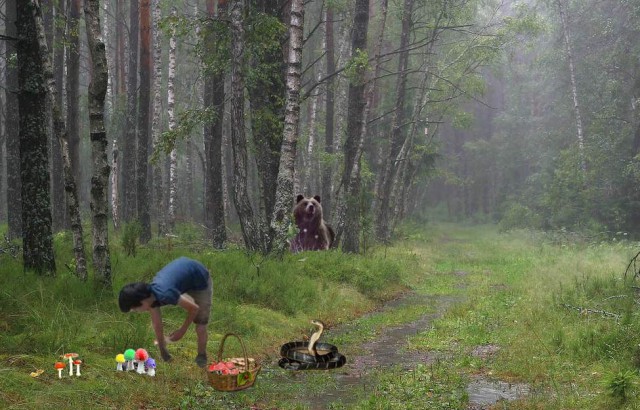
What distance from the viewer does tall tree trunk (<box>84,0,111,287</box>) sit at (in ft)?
29.7

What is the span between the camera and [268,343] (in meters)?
10.2

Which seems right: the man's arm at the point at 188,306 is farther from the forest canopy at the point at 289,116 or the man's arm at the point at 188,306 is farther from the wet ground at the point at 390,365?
the forest canopy at the point at 289,116

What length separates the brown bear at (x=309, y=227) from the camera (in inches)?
733

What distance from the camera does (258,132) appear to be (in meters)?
17.0

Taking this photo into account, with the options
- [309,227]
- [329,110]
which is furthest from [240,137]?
[329,110]

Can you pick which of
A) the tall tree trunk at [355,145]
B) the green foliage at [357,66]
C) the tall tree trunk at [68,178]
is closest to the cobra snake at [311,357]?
the tall tree trunk at [68,178]

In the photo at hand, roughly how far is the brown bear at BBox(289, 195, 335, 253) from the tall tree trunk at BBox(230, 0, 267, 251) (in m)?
3.10

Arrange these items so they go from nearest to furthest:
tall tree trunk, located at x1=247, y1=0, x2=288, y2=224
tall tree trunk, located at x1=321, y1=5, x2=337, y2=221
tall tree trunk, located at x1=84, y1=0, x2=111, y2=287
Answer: tall tree trunk, located at x1=84, y1=0, x2=111, y2=287 < tall tree trunk, located at x1=247, y1=0, x2=288, y2=224 < tall tree trunk, located at x1=321, y1=5, x2=337, y2=221

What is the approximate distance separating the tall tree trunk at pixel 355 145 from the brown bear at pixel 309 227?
5.06 feet

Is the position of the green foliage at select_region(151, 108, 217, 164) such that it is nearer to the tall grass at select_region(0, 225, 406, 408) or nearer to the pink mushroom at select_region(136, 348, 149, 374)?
the tall grass at select_region(0, 225, 406, 408)

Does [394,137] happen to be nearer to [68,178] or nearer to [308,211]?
[308,211]

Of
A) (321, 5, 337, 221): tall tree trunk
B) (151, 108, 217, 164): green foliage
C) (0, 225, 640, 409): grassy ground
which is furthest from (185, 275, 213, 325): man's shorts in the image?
(321, 5, 337, 221): tall tree trunk

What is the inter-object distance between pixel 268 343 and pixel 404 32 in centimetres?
2149

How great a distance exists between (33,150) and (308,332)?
19.7 ft
